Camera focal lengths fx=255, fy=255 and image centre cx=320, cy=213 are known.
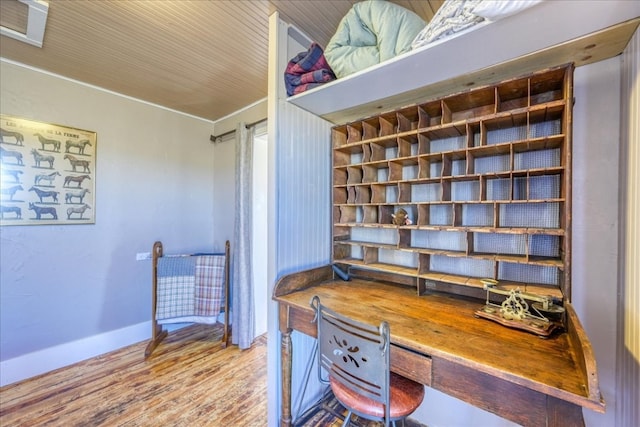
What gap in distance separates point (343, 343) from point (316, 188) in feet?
3.44

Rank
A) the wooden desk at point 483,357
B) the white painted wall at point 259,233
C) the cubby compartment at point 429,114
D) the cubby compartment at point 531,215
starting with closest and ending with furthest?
the wooden desk at point 483,357 < the cubby compartment at point 531,215 < the cubby compartment at point 429,114 < the white painted wall at point 259,233

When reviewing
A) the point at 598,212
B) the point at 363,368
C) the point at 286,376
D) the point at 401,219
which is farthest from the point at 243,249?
the point at 598,212

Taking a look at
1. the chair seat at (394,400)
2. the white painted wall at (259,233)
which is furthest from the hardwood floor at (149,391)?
the chair seat at (394,400)

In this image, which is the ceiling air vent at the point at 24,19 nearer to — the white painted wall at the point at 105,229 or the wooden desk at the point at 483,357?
the white painted wall at the point at 105,229

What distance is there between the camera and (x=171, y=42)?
5.67ft

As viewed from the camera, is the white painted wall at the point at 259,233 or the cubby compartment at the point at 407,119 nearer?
the cubby compartment at the point at 407,119

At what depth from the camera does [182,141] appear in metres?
2.98

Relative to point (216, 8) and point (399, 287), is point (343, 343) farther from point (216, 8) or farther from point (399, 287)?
point (216, 8)

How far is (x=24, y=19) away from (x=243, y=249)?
211cm

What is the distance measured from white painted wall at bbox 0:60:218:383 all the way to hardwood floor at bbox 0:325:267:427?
0.28 meters

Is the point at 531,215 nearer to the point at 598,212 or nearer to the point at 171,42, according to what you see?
the point at 598,212

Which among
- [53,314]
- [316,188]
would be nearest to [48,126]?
[53,314]

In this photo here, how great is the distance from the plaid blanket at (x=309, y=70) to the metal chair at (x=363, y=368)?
1.20 metres

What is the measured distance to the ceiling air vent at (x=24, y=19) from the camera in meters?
Answer: 1.41
